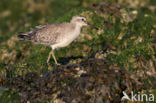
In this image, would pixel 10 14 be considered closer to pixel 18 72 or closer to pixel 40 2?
pixel 40 2

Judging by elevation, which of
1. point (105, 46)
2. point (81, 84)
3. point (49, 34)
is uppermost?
point (49, 34)

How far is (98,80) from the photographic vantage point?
12367 millimetres

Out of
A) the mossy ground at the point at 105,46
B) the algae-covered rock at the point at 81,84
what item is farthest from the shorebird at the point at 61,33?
the algae-covered rock at the point at 81,84

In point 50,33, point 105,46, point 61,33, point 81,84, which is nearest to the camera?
point 81,84

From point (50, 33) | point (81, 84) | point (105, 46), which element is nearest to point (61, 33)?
point (50, 33)

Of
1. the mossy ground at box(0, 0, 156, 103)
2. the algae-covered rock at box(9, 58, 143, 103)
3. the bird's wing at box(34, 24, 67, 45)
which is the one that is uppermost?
the bird's wing at box(34, 24, 67, 45)

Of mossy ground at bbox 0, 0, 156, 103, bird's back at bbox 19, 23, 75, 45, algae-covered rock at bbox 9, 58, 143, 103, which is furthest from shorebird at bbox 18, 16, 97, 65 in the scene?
algae-covered rock at bbox 9, 58, 143, 103

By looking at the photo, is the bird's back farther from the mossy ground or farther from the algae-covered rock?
the algae-covered rock

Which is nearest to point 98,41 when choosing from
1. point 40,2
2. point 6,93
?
point 6,93

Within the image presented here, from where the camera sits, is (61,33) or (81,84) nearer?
(81,84)

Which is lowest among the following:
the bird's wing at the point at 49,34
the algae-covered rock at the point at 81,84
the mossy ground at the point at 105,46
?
the algae-covered rock at the point at 81,84

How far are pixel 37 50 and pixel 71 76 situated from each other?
15.4 feet

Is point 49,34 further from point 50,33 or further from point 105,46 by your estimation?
point 105,46

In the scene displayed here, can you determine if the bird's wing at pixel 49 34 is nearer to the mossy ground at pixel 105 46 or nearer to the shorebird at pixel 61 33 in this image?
the shorebird at pixel 61 33
